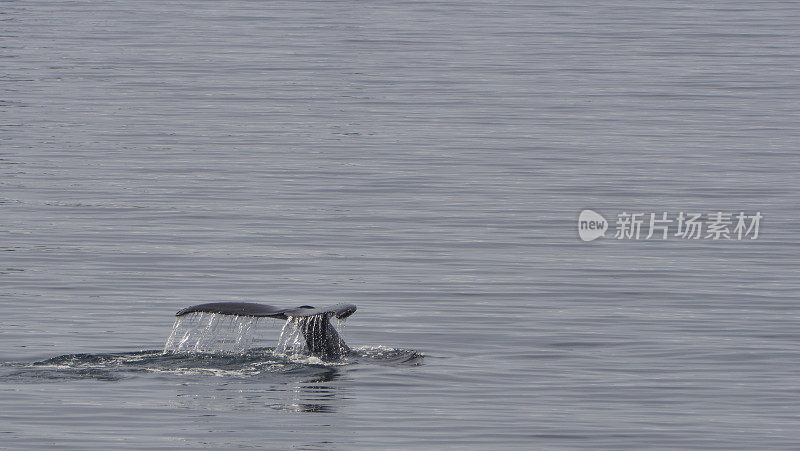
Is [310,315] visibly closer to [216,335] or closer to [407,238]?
[216,335]

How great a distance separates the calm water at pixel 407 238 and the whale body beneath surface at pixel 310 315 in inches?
12.5

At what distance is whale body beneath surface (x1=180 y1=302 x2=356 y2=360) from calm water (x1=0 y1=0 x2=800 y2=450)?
0.32 metres

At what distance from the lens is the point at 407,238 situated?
21.3 meters

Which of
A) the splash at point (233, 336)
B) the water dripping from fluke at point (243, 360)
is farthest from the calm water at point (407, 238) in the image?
the splash at point (233, 336)

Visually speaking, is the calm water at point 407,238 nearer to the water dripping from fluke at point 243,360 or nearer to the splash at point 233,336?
the water dripping from fluke at point 243,360

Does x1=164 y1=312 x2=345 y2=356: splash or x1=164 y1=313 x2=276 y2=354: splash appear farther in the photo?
x1=164 y1=313 x2=276 y2=354: splash

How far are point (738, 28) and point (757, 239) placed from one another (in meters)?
30.2

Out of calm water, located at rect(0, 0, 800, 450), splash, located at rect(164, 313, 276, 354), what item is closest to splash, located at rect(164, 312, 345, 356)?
splash, located at rect(164, 313, 276, 354)

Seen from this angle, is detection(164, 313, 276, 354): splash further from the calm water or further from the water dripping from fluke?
the calm water

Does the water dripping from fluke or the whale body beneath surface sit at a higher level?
the whale body beneath surface

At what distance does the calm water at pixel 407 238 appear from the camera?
12.4 meters

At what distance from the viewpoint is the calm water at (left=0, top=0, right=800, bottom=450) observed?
487 inches

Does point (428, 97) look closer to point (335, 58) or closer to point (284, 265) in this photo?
point (335, 58)

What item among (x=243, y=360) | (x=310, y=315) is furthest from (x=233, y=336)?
(x=310, y=315)
